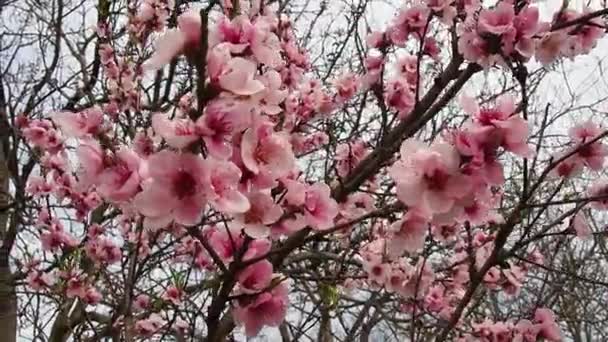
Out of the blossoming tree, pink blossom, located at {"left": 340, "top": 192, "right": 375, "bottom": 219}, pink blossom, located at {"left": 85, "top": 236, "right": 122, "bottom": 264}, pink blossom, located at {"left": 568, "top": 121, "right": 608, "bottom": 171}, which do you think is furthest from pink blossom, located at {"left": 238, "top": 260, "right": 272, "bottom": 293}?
pink blossom, located at {"left": 85, "top": 236, "right": 122, "bottom": 264}

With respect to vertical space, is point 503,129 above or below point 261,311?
above

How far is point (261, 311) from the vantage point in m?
1.51

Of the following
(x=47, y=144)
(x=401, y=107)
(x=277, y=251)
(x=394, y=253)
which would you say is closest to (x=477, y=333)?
(x=401, y=107)

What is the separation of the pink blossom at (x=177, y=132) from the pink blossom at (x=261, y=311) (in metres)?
0.47

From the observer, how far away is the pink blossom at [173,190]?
1136mm

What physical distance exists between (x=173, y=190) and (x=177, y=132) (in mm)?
93

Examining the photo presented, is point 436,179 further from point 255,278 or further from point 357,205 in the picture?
point 357,205

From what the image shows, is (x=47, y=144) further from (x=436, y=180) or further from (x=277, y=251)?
(x=436, y=180)

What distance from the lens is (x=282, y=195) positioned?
145cm

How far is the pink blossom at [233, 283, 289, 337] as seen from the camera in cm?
149

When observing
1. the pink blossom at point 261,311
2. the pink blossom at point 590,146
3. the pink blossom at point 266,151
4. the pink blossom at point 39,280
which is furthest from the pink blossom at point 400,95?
the pink blossom at point 39,280

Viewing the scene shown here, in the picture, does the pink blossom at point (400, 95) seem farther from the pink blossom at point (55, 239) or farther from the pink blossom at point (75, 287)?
the pink blossom at point (55, 239)

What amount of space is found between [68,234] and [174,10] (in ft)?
3.79

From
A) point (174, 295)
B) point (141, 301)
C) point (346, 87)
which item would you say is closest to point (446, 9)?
point (346, 87)
